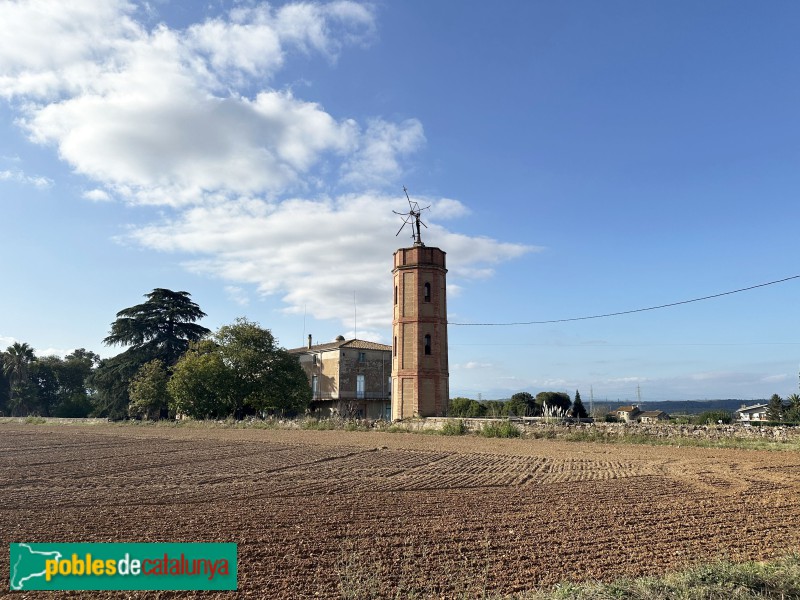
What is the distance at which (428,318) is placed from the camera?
37625mm

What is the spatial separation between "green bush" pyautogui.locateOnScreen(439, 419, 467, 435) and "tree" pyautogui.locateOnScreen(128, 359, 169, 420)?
82.6 ft

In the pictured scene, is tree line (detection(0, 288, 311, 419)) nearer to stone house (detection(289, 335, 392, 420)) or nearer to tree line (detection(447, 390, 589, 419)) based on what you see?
stone house (detection(289, 335, 392, 420))

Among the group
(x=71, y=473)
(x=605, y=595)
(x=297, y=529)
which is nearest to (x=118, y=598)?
(x=297, y=529)

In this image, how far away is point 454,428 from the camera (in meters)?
30.2

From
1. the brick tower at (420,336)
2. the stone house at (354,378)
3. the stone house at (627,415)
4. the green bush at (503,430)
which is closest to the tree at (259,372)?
the stone house at (354,378)

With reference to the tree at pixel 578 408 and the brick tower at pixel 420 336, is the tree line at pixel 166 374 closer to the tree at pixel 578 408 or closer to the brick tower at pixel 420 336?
the brick tower at pixel 420 336

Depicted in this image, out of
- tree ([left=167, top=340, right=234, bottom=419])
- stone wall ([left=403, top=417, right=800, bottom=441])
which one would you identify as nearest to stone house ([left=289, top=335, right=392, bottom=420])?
tree ([left=167, top=340, right=234, bottom=419])

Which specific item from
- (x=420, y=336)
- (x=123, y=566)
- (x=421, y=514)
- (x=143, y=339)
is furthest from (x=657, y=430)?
(x=143, y=339)

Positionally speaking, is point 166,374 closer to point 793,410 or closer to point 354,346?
point 354,346

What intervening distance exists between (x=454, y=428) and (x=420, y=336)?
330 inches

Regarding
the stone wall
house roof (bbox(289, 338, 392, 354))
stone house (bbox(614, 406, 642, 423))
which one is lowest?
stone house (bbox(614, 406, 642, 423))

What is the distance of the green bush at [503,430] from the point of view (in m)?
27.5

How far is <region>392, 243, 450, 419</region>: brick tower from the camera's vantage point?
36906 mm

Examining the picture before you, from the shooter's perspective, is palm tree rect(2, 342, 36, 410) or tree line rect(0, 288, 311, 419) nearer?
tree line rect(0, 288, 311, 419)
